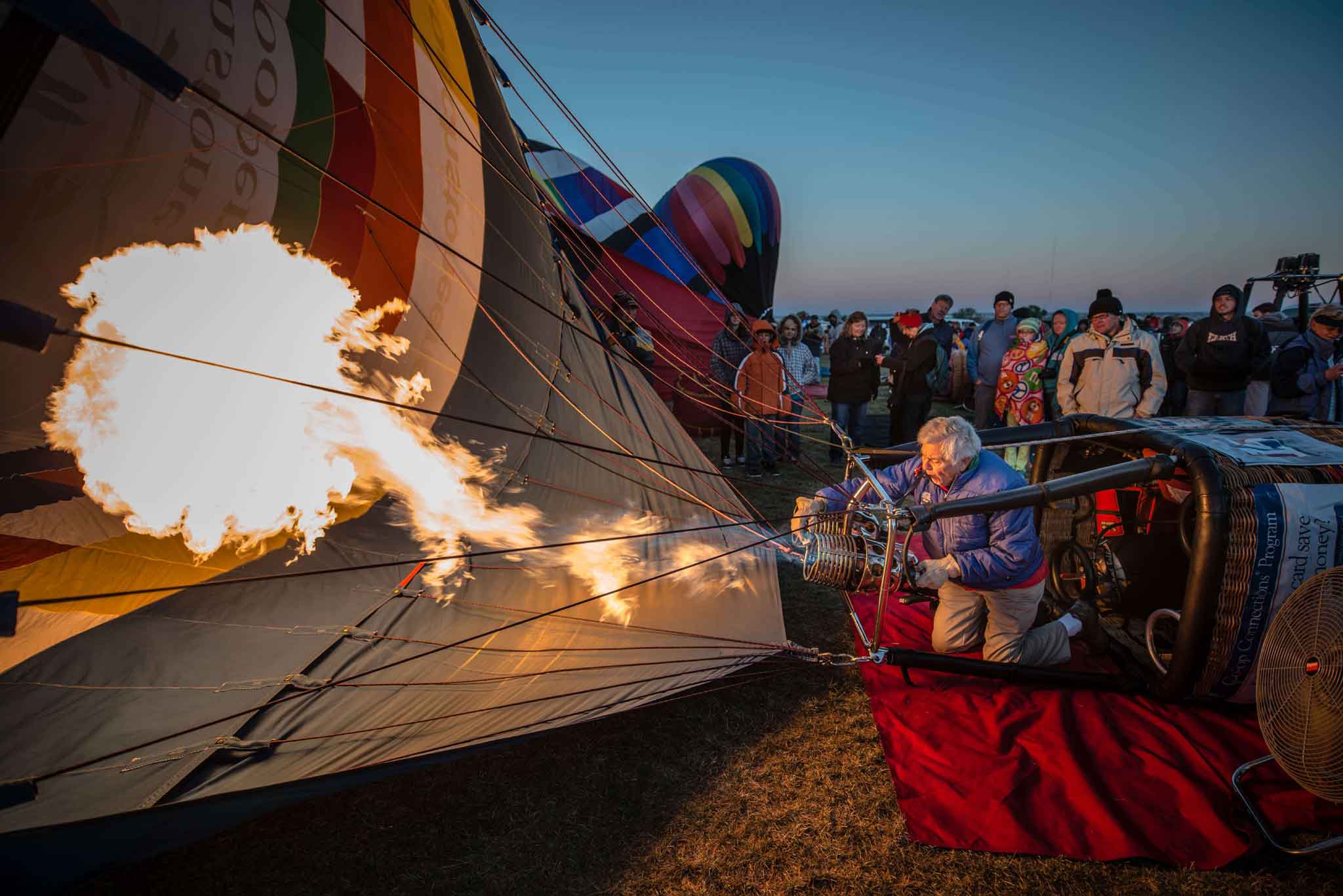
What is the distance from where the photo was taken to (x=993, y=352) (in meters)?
5.52

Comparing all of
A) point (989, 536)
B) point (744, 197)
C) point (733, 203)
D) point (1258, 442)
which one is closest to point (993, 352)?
point (1258, 442)

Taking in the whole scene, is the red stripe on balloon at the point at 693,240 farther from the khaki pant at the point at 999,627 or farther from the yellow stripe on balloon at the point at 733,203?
the khaki pant at the point at 999,627

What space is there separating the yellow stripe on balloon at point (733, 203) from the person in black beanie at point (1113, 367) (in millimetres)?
6690

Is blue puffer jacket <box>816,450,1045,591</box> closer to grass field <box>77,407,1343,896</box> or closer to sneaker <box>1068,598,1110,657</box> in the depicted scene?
sneaker <box>1068,598,1110,657</box>

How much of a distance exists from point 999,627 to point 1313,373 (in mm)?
3771

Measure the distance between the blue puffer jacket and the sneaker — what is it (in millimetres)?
482

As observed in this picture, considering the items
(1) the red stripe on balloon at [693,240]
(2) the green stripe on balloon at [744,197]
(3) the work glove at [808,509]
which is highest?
(2) the green stripe on balloon at [744,197]

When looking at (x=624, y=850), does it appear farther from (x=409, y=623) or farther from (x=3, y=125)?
(x=3, y=125)

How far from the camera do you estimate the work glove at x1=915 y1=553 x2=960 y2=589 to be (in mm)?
2109

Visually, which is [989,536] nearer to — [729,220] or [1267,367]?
[1267,367]

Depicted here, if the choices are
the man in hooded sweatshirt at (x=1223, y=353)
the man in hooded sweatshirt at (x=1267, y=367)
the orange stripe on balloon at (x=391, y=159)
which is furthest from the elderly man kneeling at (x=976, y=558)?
the man in hooded sweatshirt at (x=1267, y=367)

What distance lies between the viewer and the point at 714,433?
688 centimetres

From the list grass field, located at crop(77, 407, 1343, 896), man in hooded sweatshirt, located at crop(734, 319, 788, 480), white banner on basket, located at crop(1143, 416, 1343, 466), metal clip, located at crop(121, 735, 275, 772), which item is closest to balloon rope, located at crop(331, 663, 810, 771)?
grass field, located at crop(77, 407, 1343, 896)

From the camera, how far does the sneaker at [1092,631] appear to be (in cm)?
249
